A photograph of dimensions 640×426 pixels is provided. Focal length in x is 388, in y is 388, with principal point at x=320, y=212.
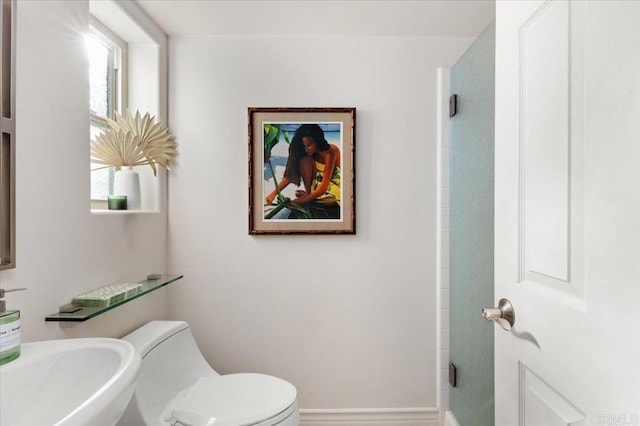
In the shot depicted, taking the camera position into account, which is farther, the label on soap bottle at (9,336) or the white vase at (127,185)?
the white vase at (127,185)

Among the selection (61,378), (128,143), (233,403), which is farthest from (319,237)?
(61,378)

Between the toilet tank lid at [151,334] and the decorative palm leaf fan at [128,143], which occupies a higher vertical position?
the decorative palm leaf fan at [128,143]

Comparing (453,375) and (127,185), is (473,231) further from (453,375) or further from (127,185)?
(127,185)

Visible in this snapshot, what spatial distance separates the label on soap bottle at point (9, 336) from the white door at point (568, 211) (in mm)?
1125

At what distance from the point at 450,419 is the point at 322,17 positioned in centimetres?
209

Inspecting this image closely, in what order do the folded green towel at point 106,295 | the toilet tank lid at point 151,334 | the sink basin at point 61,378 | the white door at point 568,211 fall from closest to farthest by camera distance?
the white door at point 568,211, the sink basin at point 61,378, the folded green towel at point 106,295, the toilet tank lid at point 151,334

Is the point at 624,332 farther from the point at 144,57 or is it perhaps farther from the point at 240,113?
the point at 144,57

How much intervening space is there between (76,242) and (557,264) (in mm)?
1429

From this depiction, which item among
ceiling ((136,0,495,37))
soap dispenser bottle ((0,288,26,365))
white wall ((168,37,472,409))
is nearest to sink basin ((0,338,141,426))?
soap dispenser bottle ((0,288,26,365))

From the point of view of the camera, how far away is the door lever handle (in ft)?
2.94

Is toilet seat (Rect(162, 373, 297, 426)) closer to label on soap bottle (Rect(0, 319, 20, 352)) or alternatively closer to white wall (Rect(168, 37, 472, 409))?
white wall (Rect(168, 37, 472, 409))

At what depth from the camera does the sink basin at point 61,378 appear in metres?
0.77

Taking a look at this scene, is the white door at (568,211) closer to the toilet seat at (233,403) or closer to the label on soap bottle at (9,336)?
the toilet seat at (233,403)

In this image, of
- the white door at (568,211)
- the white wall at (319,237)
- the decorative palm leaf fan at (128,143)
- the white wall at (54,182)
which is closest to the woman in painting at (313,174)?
the white wall at (319,237)
